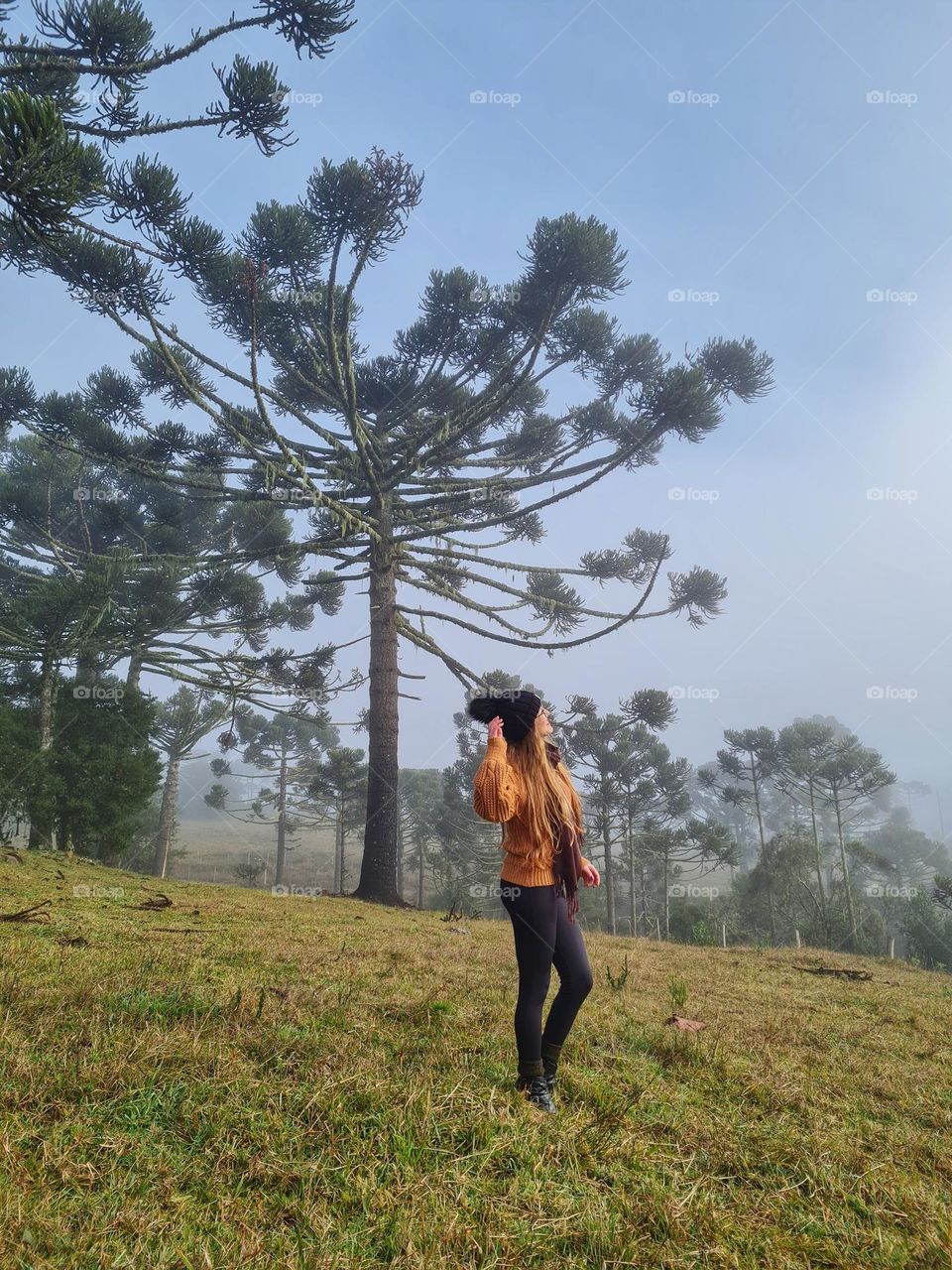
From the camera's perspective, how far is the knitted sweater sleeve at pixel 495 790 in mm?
2930

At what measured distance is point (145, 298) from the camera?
10.1 meters

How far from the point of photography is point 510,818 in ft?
9.87

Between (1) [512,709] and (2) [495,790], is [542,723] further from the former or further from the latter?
(2) [495,790]

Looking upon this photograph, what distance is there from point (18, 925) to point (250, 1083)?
3.66 metres

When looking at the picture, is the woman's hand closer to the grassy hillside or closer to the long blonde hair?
the long blonde hair

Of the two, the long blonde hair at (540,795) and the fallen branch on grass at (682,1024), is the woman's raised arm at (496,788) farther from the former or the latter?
the fallen branch on grass at (682,1024)

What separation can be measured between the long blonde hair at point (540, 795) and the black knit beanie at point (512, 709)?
42 millimetres

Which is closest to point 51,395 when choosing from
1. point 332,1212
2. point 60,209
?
point 60,209

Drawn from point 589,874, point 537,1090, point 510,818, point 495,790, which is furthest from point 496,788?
point 537,1090

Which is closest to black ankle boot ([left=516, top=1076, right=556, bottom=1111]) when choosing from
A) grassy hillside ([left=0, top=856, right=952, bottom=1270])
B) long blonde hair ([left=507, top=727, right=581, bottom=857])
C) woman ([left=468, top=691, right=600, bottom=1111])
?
woman ([left=468, top=691, right=600, bottom=1111])

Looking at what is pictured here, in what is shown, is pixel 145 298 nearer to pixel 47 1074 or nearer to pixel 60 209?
pixel 60 209

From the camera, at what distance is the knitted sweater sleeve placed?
293cm

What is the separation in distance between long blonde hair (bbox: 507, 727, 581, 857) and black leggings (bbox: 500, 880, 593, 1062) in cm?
21

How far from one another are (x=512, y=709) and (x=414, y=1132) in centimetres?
166
